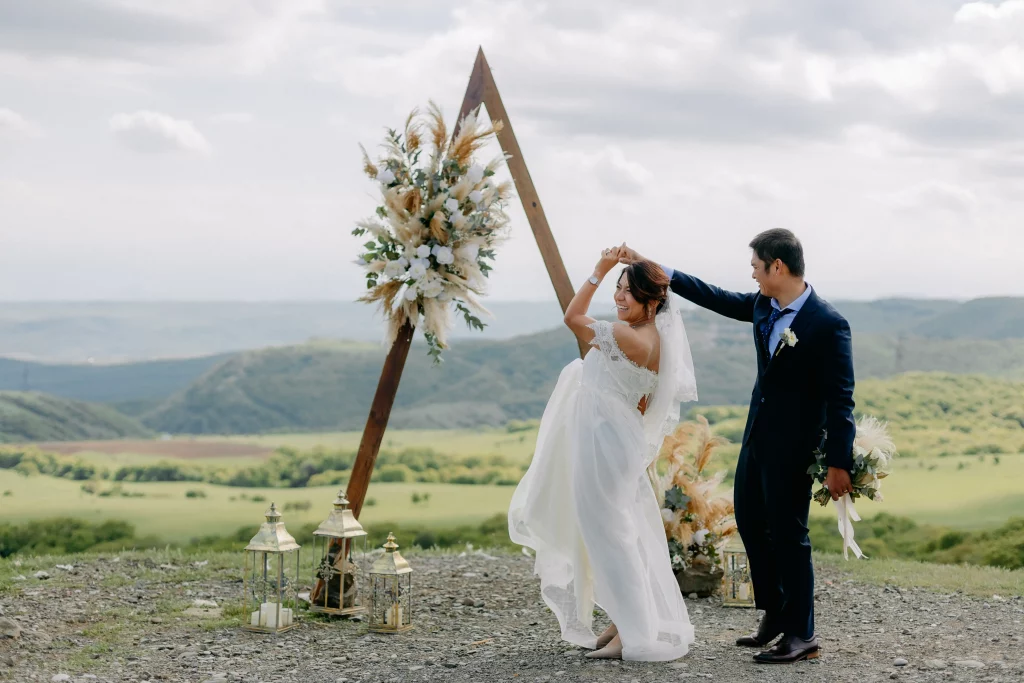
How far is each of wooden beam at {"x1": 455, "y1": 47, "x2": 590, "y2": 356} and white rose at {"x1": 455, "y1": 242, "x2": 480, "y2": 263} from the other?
0.52 metres

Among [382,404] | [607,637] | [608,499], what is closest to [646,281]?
[608,499]

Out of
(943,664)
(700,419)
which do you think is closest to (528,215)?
Answer: (700,419)

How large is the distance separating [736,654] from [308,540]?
23.1 ft

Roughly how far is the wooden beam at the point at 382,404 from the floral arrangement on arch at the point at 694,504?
91.3 inches

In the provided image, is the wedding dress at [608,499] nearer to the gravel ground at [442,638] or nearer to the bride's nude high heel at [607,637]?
the bride's nude high heel at [607,637]

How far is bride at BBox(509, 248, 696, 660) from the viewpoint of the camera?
20.2 feet

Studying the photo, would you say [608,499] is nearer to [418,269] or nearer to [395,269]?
[418,269]

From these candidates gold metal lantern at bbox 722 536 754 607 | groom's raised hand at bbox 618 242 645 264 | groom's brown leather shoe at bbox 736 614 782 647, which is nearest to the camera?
groom's raised hand at bbox 618 242 645 264

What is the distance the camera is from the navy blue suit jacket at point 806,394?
595 cm

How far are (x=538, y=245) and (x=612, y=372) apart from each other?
1.71 meters

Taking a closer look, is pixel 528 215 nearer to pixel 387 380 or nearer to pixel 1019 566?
pixel 387 380

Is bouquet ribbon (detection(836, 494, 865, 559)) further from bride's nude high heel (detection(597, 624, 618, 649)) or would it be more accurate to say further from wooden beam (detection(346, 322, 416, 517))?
wooden beam (detection(346, 322, 416, 517))

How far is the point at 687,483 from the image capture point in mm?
8453

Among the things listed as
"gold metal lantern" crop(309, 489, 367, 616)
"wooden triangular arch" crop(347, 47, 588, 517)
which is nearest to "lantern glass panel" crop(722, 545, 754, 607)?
"wooden triangular arch" crop(347, 47, 588, 517)
